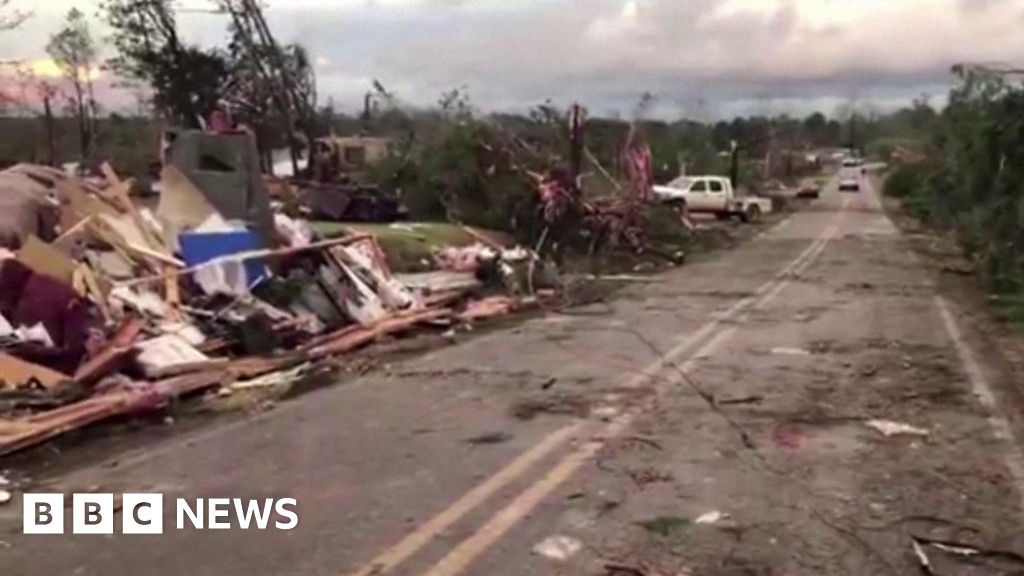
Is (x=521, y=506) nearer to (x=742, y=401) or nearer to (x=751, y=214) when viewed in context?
(x=742, y=401)

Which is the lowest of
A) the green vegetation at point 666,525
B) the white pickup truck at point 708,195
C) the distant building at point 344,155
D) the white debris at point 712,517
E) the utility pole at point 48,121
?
the white pickup truck at point 708,195

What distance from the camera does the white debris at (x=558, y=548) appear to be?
6223 mm

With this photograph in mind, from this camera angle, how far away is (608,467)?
26.9 ft

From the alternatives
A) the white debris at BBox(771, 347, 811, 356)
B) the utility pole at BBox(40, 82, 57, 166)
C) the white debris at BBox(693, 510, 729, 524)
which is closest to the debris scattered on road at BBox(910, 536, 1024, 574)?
the white debris at BBox(693, 510, 729, 524)

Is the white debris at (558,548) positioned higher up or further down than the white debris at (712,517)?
higher up

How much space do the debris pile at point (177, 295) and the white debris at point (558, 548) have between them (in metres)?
4.35

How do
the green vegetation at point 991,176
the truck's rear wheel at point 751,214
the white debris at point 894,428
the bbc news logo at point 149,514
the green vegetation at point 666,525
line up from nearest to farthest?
the green vegetation at point 666,525 < the bbc news logo at point 149,514 < the white debris at point 894,428 < the green vegetation at point 991,176 < the truck's rear wheel at point 751,214

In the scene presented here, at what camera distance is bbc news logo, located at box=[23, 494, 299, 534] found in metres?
6.85

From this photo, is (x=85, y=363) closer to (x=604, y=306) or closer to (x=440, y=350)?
(x=440, y=350)

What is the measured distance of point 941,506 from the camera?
7309 mm

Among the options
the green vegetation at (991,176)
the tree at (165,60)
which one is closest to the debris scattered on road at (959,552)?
the green vegetation at (991,176)

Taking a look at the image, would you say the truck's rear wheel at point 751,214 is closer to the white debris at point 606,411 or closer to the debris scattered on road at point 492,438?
the white debris at point 606,411

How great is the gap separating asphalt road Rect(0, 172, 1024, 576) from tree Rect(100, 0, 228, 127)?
35.9m

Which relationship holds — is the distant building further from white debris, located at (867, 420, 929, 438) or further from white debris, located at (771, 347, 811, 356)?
white debris, located at (867, 420, 929, 438)
